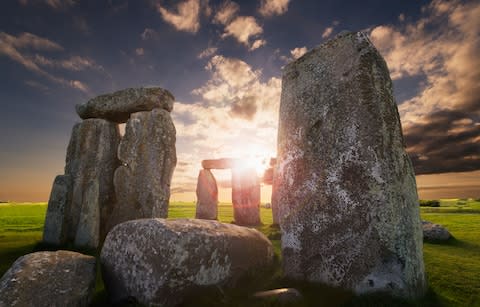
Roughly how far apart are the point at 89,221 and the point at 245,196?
9.85m

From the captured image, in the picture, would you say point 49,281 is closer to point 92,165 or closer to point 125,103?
point 92,165

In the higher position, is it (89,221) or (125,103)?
(125,103)

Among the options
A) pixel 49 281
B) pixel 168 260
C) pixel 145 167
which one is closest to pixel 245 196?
pixel 145 167

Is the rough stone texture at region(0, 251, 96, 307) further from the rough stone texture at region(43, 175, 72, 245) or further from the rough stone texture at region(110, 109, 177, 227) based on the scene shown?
the rough stone texture at region(43, 175, 72, 245)

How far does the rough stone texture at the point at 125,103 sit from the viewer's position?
29.7 ft

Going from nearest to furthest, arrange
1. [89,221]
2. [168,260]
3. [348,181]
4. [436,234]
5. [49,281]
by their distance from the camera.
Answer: [49,281] → [168,260] → [348,181] → [89,221] → [436,234]

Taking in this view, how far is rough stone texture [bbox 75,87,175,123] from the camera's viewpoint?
29.7 ft

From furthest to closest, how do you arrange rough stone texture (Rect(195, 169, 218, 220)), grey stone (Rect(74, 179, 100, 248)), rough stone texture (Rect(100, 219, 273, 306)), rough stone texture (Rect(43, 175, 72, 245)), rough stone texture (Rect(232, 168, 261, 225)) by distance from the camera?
rough stone texture (Rect(195, 169, 218, 220)), rough stone texture (Rect(232, 168, 261, 225)), rough stone texture (Rect(43, 175, 72, 245)), grey stone (Rect(74, 179, 100, 248)), rough stone texture (Rect(100, 219, 273, 306))

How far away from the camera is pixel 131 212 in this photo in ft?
27.9

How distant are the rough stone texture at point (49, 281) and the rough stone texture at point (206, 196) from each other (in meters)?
12.8

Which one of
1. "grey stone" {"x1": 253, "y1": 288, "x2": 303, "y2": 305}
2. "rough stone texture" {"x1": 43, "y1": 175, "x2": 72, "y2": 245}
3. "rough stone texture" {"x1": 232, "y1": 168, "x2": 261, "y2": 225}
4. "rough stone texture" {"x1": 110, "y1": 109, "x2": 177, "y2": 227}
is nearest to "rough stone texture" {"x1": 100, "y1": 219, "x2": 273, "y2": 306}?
"grey stone" {"x1": 253, "y1": 288, "x2": 303, "y2": 305}

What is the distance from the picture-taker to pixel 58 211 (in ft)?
27.8

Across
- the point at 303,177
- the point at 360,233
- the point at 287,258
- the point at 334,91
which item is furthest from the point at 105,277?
the point at 334,91

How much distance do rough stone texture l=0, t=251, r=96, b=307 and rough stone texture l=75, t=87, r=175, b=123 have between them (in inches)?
233
